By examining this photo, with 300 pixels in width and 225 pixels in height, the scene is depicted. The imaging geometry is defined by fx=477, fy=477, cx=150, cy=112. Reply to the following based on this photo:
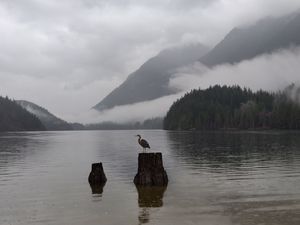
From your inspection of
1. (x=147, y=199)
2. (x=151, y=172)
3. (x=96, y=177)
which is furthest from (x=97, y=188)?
(x=147, y=199)

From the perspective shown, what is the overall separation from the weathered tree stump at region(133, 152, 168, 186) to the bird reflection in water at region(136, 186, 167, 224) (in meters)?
0.81

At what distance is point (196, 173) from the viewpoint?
56.3m

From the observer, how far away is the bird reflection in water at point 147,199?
95.6 ft

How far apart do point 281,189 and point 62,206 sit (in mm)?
18319

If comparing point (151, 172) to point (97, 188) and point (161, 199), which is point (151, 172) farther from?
point (161, 199)

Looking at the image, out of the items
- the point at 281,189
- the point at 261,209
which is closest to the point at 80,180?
the point at 281,189

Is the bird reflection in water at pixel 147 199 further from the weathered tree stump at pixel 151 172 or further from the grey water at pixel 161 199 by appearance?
the weathered tree stump at pixel 151 172

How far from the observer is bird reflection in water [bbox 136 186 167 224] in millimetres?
29147

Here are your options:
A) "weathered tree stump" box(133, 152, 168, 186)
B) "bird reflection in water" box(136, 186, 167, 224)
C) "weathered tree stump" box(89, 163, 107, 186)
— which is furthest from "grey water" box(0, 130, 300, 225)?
"weathered tree stump" box(133, 152, 168, 186)

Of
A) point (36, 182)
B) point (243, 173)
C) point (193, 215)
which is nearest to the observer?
point (193, 215)

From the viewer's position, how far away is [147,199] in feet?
117

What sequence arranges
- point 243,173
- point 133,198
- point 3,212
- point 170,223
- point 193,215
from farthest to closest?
point 243,173, point 133,198, point 3,212, point 193,215, point 170,223

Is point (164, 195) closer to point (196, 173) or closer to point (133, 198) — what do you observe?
point (133, 198)

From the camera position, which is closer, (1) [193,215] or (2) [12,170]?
(1) [193,215]
